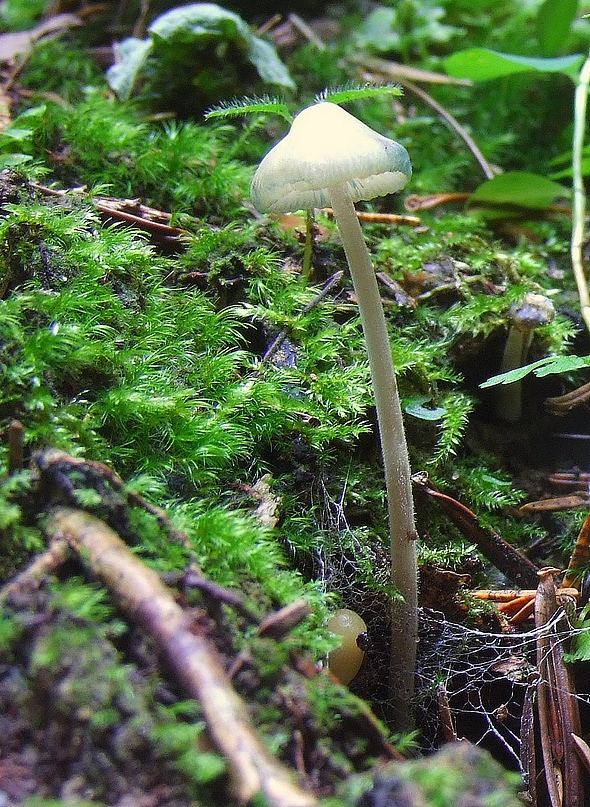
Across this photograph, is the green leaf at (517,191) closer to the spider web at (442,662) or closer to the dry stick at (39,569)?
the spider web at (442,662)

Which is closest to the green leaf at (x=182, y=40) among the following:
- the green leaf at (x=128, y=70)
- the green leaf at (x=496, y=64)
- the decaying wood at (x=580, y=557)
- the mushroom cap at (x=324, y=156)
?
the green leaf at (x=128, y=70)

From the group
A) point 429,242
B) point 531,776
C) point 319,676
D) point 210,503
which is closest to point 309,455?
point 210,503

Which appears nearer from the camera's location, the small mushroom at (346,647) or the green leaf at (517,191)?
the small mushroom at (346,647)

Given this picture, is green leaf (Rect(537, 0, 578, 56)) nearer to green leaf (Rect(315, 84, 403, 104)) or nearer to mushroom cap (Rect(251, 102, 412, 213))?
green leaf (Rect(315, 84, 403, 104))

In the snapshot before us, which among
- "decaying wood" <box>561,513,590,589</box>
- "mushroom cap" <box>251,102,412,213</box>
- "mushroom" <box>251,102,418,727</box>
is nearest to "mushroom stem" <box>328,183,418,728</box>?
"mushroom" <box>251,102,418,727</box>

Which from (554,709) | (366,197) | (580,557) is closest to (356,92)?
(366,197)

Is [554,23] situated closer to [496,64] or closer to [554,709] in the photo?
[496,64]
